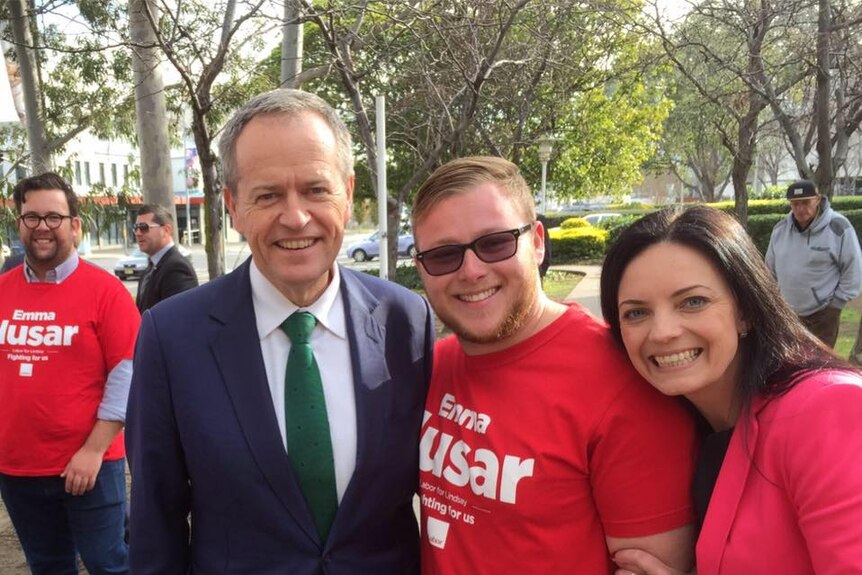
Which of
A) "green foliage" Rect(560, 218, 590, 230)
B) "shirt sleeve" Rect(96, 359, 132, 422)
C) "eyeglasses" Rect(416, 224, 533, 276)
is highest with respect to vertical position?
"eyeglasses" Rect(416, 224, 533, 276)

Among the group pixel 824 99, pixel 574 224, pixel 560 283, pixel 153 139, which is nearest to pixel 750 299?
pixel 153 139

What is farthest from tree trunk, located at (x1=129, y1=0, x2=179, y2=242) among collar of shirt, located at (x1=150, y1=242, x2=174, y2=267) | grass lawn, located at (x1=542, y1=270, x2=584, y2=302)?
grass lawn, located at (x1=542, y1=270, x2=584, y2=302)

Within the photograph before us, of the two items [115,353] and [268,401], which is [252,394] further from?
[115,353]

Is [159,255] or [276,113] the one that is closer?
[276,113]

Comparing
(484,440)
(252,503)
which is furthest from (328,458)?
(484,440)

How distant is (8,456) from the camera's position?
305 centimetres

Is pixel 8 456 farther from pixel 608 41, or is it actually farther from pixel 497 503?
pixel 608 41

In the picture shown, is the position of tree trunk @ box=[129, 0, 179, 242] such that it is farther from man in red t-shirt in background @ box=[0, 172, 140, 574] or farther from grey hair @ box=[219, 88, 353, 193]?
grey hair @ box=[219, 88, 353, 193]

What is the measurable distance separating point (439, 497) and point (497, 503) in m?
0.19

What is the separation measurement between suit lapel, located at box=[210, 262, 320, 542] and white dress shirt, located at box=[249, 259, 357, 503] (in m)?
0.03

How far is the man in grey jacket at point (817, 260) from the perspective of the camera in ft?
18.8

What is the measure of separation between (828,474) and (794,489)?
3.4 inches

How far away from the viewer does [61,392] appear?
9.95 feet

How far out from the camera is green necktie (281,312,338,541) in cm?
170
